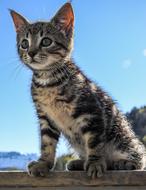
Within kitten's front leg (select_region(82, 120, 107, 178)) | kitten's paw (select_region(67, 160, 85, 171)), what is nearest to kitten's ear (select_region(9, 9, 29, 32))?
kitten's front leg (select_region(82, 120, 107, 178))

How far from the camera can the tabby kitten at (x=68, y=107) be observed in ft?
13.8

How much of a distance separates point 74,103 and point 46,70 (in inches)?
16.5

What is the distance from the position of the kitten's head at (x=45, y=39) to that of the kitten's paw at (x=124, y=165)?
3.18ft

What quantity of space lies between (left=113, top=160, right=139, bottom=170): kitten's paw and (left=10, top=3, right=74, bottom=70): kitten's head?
0.97m

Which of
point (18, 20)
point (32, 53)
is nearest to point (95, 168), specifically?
point (32, 53)

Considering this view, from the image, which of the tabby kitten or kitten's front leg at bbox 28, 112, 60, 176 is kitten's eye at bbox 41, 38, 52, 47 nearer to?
the tabby kitten

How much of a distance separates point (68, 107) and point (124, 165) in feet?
2.09

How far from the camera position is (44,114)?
177 inches

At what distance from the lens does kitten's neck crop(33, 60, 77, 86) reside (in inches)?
174

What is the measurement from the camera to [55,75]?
4.43 metres

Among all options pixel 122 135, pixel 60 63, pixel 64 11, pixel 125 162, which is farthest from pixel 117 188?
pixel 64 11

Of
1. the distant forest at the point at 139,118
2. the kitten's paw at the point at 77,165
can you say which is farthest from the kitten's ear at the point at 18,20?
the distant forest at the point at 139,118

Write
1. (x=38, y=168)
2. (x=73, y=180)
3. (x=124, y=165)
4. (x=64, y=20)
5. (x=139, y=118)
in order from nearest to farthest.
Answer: (x=73, y=180), (x=38, y=168), (x=124, y=165), (x=64, y=20), (x=139, y=118)

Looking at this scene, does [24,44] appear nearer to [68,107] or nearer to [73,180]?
[68,107]
